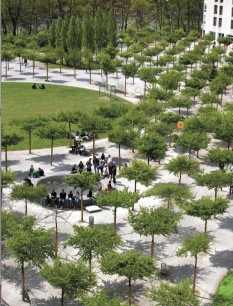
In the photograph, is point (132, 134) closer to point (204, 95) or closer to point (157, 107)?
point (157, 107)

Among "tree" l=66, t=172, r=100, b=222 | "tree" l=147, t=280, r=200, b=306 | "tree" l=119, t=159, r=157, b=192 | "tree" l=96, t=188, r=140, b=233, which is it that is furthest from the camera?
"tree" l=119, t=159, r=157, b=192

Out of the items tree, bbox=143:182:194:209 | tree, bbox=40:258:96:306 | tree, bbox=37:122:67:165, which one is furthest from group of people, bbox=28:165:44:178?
tree, bbox=40:258:96:306

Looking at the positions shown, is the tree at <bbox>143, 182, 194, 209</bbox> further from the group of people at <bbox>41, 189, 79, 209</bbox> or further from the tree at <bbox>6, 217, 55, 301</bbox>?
the tree at <bbox>6, 217, 55, 301</bbox>

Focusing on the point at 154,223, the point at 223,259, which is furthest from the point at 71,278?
the point at 223,259

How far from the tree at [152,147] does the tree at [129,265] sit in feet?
58.2

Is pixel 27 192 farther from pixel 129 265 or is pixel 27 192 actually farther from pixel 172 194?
pixel 129 265

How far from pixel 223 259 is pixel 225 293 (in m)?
4.10

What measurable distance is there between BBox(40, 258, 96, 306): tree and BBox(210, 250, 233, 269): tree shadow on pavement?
927cm

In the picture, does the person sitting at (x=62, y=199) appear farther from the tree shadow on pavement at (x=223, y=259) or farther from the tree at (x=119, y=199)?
the tree shadow on pavement at (x=223, y=259)

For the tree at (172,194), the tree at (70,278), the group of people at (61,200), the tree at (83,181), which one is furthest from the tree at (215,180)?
the tree at (70,278)

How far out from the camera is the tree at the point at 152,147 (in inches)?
1774

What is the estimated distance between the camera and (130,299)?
95.9 feet

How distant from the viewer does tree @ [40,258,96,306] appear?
87.0ft

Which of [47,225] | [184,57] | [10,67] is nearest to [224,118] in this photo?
[47,225]
